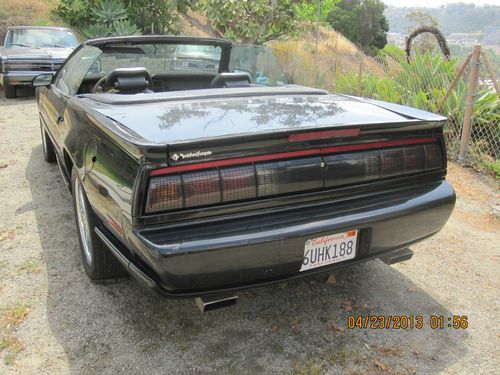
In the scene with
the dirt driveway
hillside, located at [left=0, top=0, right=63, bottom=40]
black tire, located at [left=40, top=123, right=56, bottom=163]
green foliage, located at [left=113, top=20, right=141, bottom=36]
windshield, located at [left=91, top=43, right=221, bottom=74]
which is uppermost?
hillside, located at [left=0, top=0, right=63, bottom=40]

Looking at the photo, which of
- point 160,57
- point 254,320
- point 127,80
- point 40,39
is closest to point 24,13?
point 40,39

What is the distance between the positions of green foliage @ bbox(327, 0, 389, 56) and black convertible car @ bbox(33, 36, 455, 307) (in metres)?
40.3

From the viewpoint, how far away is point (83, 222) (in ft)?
10.1

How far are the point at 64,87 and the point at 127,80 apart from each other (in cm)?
98

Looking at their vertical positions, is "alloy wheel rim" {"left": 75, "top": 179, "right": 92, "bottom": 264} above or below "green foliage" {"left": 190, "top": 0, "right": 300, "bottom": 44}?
below

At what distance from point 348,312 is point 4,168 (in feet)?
14.6

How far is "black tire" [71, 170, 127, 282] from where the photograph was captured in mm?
2678

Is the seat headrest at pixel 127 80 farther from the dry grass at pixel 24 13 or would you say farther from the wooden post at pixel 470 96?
the dry grass at pixel 24 13

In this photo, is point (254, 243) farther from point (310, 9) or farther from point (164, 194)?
point (310, 9)

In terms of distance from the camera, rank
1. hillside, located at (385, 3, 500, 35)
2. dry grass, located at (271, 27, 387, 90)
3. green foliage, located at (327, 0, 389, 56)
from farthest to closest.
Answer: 1. hillside, located at (385, 3, 500, 35)
2. green foliage, located at (327, 0, 389, 56)
3. dry grass, located at (271, 27, 387, 90)

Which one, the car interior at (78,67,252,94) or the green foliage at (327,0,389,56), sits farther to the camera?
the green foliage at (327,0,389,56)

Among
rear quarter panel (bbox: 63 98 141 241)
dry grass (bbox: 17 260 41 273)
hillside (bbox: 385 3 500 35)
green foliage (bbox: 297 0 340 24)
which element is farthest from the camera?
hillside (bbox: 385 3 500 35)

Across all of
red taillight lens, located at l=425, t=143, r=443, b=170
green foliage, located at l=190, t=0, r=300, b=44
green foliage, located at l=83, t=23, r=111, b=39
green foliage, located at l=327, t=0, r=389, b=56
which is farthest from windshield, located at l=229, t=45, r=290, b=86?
green foliage, located at l=327, t=0, r=389, b=56

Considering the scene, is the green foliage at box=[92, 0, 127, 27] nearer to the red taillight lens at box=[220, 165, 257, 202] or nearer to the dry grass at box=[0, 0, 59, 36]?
the dry grass at box=[0, 0, 59, 36]
